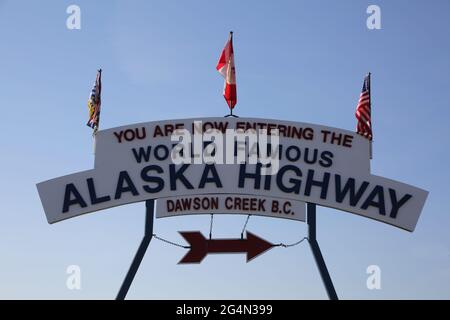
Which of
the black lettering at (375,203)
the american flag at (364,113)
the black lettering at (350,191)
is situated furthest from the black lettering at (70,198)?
the american flag at (364,113)

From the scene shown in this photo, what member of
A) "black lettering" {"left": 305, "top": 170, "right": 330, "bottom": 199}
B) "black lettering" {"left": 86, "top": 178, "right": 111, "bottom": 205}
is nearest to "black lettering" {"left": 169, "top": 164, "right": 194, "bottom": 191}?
"black lettering" {"left": 86, "top": 178, "right": 111, "bottom": 205}

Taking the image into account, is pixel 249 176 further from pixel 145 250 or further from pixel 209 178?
pixel 145 250

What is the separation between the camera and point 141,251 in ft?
49.1

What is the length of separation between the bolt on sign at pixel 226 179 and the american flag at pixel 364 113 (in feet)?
2.03

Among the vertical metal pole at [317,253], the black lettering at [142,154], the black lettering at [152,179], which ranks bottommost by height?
the vertical metal pole at [317,253]

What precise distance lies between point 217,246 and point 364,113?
15.7 ft

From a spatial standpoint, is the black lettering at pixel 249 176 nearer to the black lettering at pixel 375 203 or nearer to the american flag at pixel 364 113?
the black lettering at pixel 375 203

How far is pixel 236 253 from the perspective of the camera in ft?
47.6

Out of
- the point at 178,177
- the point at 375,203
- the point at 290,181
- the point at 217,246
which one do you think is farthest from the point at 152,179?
the point at 375,203

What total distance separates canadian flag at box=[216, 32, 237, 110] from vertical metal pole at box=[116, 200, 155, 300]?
3.24 m

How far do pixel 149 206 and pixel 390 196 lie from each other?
218 inches

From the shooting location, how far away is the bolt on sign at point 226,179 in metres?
15.1
